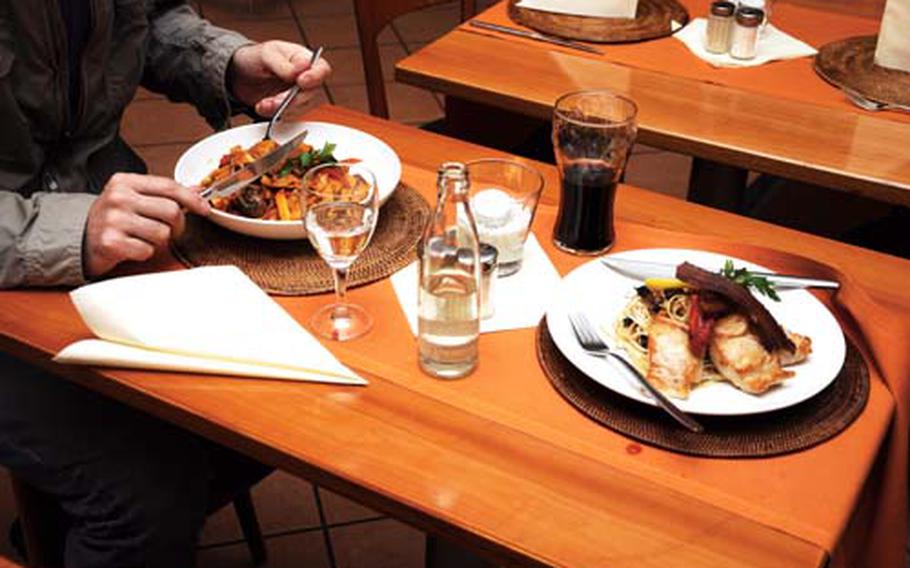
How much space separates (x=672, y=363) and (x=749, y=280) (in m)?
0.17

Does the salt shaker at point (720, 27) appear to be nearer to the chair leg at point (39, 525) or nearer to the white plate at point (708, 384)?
the white plate at point (708, 384)

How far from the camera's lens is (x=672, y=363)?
1.09 m

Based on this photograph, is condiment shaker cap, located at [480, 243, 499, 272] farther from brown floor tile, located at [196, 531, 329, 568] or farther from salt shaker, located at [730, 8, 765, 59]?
brown floor tile, located at [196, 531, 329, 568]

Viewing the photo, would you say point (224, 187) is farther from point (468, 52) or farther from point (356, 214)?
point (468, 52)

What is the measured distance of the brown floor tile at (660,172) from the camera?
3.28m

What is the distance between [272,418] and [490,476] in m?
0.23

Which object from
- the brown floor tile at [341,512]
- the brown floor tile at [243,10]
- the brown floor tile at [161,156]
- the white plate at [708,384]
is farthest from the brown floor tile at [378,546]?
the brown floor tile at [243,10]

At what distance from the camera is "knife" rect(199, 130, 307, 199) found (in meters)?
1.36

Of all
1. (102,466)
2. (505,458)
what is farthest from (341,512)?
(505,458)

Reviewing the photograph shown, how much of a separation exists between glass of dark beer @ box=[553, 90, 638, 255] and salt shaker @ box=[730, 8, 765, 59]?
58 cm

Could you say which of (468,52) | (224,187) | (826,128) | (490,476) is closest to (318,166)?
(224,187)

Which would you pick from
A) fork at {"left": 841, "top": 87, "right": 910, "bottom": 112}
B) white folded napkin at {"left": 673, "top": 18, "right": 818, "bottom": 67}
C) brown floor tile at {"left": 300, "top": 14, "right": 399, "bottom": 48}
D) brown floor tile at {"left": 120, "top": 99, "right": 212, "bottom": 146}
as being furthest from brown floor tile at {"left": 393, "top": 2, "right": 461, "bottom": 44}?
Result: fork at {"left": 841, "top": 87, "right": 910, "bottom": 112}

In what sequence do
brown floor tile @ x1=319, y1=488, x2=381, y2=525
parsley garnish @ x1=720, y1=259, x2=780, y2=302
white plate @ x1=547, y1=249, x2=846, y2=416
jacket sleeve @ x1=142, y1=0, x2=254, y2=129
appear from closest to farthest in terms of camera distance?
white plate @ x1=547, y1=249, x2=846, y2=416, parsley garnish @ x1=720, y1=259, x2=780, y2=302, jacket sleeve @ x1=142, y1=0, x2=254, y2=129, brown floor tile @ x1=319, y1=488, x2=381, y2=525

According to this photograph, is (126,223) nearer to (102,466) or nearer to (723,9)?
(102,466)
